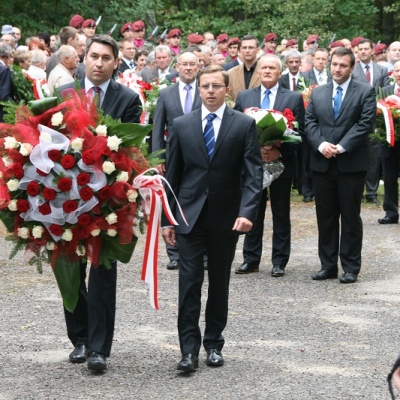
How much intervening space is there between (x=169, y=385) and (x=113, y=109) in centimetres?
199

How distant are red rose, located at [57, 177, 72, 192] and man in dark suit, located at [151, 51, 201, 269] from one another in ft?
14.9

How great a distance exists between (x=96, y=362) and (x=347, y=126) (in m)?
4.84

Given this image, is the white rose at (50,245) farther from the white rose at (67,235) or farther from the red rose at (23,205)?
the red rose at (23,205)

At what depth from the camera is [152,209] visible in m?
7.61

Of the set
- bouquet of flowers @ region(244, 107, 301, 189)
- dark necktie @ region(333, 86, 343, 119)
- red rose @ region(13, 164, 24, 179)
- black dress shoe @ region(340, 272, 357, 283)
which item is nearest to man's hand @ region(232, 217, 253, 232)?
red rose @ region(13, 164, 24, 179)

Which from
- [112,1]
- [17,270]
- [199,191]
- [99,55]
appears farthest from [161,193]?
[112,1]

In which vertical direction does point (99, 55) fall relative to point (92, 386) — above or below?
above

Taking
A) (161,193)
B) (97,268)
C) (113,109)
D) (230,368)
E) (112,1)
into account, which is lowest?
(230,368)

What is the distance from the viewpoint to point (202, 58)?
16891 millimetres

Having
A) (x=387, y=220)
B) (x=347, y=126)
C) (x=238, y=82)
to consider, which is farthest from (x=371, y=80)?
(x=347, y=126)

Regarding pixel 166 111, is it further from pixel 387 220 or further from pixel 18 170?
pixel 387 220

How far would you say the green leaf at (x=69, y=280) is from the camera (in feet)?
24.8

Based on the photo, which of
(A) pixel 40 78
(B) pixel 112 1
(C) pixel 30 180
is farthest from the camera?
(B) pixel 112 1

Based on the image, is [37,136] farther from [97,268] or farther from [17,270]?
[17,270]
